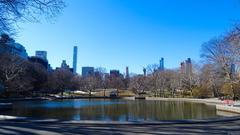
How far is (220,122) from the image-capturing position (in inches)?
810

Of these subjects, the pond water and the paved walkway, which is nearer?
the paved walkway

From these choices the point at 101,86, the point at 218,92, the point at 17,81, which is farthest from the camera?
the point at 101,86

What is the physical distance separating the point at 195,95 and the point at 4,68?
1488 inches

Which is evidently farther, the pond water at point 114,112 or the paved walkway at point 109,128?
the pond water at point 114,112

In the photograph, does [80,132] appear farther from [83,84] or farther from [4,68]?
[83,84]

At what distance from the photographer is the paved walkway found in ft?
51.2

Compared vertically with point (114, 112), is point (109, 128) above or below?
below

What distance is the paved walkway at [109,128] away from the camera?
51.2 feet

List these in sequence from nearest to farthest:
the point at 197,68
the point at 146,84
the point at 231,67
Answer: the point at 231,67 < the point at 197,68 < the point at 146,84

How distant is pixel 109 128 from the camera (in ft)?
56.6

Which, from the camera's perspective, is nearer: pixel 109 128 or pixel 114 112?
pixel 109 128

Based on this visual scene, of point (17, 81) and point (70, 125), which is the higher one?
point (17, 81)

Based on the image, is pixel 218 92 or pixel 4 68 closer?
pixel 4 68

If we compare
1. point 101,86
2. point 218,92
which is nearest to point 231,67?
point 218,92
